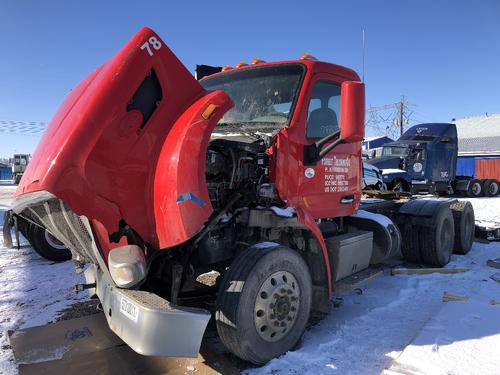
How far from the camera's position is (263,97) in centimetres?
425

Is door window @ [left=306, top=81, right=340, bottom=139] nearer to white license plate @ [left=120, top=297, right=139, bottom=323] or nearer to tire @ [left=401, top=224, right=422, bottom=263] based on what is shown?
white license plate @ [left=120, top=297, right=139, bottom=323]

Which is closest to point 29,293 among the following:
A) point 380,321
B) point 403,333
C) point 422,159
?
point 380,321

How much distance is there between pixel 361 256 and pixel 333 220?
52 centimetres

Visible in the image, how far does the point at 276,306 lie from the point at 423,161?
53.2 ft

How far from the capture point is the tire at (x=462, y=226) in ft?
24.4

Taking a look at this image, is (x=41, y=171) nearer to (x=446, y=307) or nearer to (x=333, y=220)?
(x=333, y=220)

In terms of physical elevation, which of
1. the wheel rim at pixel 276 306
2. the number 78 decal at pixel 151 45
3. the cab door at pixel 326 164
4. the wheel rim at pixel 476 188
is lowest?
the wheel rim at pixel 276 306

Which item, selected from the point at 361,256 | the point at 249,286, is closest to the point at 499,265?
the point at 361,256

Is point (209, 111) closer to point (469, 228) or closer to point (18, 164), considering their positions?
point (469, 228)

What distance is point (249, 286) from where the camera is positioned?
3.23 m

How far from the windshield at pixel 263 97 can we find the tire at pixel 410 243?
12.0 ft

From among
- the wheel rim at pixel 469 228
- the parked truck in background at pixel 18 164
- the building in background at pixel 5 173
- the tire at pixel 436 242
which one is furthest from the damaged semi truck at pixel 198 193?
the building in background at pixel 5 173

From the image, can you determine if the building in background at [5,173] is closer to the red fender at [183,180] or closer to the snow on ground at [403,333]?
the snow on ground at [403,333]

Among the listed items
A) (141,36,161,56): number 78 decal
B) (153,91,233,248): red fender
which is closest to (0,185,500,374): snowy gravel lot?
(153,91,233,248): red fender
